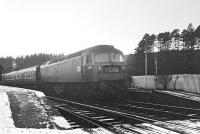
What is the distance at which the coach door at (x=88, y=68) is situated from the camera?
16766mm

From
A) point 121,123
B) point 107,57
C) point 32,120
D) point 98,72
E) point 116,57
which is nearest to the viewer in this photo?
point 32,120

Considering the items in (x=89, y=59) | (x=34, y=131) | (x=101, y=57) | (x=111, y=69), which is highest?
(x=101, y=57)

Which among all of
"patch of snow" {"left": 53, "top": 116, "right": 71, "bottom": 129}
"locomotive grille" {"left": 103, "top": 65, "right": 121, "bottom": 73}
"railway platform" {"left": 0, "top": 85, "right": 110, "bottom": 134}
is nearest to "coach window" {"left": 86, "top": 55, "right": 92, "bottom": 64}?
"locomotive grille" {"left": 103, "top": 65, "right": 121, "bottom": 73}

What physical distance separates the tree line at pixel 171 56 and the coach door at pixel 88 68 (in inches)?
1239

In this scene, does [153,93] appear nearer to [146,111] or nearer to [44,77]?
[146,111]

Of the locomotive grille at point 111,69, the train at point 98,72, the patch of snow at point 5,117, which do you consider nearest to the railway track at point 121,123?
the patch of snow at point 5,117

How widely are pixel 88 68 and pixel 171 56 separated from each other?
152ft

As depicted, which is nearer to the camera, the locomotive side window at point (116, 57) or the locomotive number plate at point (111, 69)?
the locomotive number plate at point (111, 69)

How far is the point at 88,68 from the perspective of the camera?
16922mm

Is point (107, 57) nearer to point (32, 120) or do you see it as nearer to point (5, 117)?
point (32, 120)

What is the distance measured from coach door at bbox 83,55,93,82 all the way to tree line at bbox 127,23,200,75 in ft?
103

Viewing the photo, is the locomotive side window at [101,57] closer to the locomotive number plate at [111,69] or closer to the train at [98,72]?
the train at [98,72]

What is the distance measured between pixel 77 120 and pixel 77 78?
834cm

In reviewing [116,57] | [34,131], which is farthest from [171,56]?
[34,131]
